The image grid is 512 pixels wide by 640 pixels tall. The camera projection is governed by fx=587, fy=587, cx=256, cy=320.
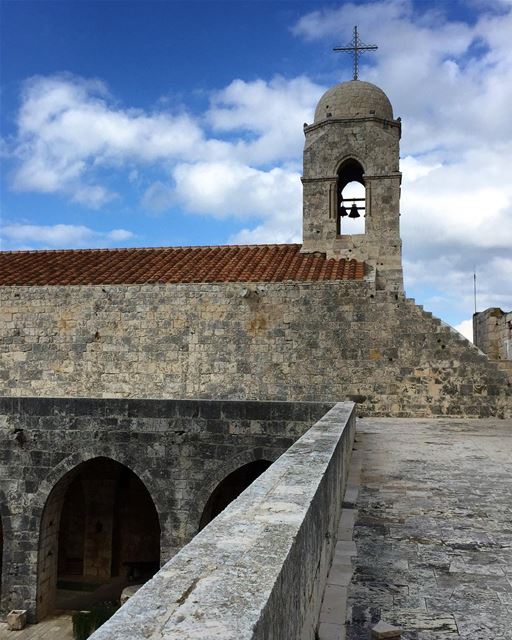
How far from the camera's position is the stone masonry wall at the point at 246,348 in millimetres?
11617

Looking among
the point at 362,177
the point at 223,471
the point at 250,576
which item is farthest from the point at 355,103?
the point at 250,576

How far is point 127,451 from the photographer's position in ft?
Result: 28.2

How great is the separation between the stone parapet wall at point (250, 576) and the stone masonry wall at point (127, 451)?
491 cm

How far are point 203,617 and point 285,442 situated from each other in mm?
6880

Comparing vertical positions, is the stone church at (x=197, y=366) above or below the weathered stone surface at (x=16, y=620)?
above

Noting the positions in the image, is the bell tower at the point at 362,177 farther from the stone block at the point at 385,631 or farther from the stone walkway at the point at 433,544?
the stone block at the point at 385,631

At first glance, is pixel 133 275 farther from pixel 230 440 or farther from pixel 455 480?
pixel 455 480

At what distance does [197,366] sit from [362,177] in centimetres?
578

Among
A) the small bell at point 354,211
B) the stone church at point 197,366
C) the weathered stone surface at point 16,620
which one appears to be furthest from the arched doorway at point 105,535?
→ the small bell at point 354,211

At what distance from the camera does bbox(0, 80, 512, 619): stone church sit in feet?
27.9

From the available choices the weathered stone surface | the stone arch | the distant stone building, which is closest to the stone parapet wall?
the stone arch

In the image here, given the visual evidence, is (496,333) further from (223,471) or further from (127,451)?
(127,451)

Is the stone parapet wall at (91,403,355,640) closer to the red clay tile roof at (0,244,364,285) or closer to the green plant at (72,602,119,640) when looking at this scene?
the green plant at (72,602,119,640)

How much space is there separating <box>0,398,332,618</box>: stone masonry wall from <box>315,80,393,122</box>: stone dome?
8145 millimetres
